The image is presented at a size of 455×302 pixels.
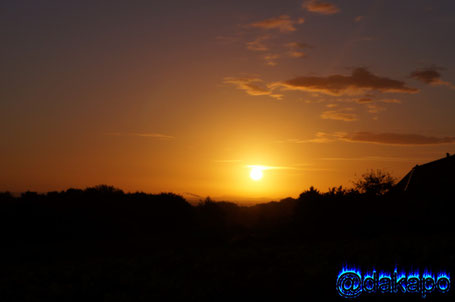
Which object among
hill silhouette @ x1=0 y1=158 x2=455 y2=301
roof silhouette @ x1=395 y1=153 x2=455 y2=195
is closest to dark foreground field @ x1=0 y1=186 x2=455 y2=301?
hill silhouette @ x1=0 y1=158 x2=455 y2=301

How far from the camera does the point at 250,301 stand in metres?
12.6

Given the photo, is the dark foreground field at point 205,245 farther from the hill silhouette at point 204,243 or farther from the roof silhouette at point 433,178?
the roof silhouette at point 433,178

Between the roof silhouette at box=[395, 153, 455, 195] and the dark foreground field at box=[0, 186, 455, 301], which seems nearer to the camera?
the dark foreground field at box=[0, 186, 455, 301]

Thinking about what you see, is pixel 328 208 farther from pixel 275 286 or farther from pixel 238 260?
pixel 275 286

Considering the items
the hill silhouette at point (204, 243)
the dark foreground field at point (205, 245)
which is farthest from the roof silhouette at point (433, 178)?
the dark foreground field at point (205, 245)

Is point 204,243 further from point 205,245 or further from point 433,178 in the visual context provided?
point 433,178

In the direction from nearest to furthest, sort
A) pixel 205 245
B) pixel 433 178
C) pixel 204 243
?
pixel 205 245, pixel 204 243, pixel 433 178

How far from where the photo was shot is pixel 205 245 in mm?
34062

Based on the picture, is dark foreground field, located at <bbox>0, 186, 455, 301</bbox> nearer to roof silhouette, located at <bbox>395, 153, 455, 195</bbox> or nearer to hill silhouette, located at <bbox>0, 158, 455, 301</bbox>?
hill silhouette, located at <bbox>0, 158, 455, 301</bbox>

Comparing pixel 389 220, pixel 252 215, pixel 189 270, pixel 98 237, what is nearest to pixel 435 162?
pixel 389 220

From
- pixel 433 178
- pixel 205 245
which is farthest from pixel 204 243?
pixel 433 178

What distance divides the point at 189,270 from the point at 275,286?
5294 millimetres

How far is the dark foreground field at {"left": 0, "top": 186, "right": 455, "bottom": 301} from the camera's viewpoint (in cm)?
1437

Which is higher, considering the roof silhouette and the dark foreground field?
the roof silhouette
